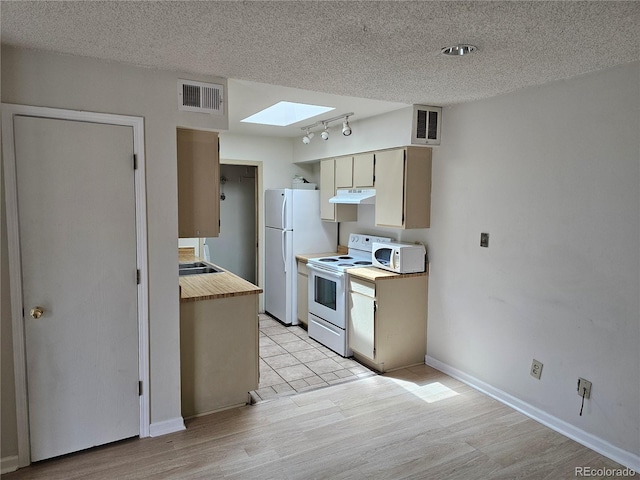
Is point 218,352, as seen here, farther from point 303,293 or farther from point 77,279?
point 303,293

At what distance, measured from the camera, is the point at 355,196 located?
453 centimetres

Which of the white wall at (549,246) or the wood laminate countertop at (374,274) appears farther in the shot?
the wood laminate countertop at (374,274)

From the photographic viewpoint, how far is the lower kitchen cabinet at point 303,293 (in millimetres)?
5066

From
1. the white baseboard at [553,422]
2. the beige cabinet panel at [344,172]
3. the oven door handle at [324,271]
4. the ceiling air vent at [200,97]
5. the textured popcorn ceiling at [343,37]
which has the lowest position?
the white baseboard at [553,422]

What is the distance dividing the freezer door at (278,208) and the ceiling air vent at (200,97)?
2.27 meters

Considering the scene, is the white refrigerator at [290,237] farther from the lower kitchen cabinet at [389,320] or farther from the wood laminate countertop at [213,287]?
the wood laminate countertop at [213,287]

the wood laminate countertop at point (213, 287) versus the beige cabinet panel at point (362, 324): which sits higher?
the wood laminate countertop at point (213, 287)

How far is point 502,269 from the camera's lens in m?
3.31

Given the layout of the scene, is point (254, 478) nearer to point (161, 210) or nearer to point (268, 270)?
point (161, 210)

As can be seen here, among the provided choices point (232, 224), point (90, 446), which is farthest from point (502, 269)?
point (232, 224)

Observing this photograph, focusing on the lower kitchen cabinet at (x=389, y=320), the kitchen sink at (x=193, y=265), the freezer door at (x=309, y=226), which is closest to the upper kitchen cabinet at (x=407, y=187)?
the lower kitchen cabinet at (x=389, y=320)

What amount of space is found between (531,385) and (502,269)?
2.80 ft

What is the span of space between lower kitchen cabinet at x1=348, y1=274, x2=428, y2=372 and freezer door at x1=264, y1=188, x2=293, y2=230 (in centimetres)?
137

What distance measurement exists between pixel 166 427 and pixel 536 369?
2579 mm
